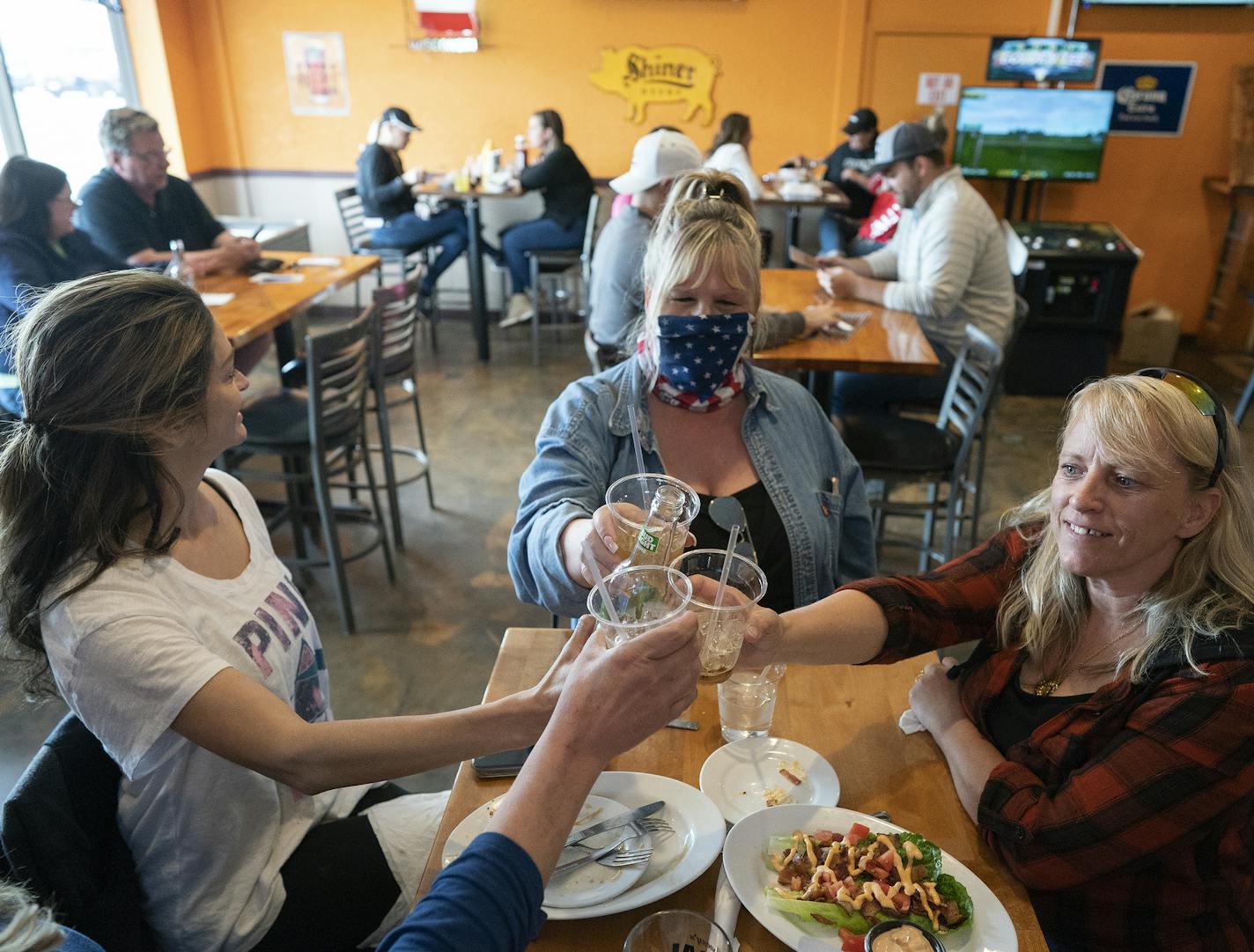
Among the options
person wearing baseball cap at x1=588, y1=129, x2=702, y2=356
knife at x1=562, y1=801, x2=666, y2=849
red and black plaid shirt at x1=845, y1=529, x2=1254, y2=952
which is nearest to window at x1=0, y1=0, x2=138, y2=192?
person wearing baseball cap at x1=588, y1=129, x2=702, y2=356

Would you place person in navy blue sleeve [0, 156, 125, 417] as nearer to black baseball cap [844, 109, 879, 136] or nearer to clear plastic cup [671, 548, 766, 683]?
clear plastic cup [671, 548, 766, 683]

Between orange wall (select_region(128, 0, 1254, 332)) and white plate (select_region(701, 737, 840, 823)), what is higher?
orange wall (select_region(128, 0, 1254, 332))

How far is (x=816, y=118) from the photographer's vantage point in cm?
662

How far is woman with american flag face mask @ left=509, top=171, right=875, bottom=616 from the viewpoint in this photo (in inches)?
68.5

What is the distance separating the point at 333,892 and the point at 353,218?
19.7 ft

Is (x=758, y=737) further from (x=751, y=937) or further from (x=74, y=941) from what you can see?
(x=74, y=941)

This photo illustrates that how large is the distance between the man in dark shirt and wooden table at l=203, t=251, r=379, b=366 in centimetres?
316

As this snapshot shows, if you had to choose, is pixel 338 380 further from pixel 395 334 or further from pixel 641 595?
pixel 641 595

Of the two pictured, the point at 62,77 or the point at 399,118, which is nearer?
the point at 62,77

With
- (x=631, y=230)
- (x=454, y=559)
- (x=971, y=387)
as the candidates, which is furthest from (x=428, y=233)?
(x=971, y=387)

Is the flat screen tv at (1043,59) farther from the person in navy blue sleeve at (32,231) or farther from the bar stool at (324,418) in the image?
the person in navy blue sleeve at (32,231)

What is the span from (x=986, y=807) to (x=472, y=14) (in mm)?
6698

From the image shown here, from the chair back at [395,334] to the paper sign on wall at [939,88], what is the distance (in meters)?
4.45

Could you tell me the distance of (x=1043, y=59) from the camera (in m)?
5.87
